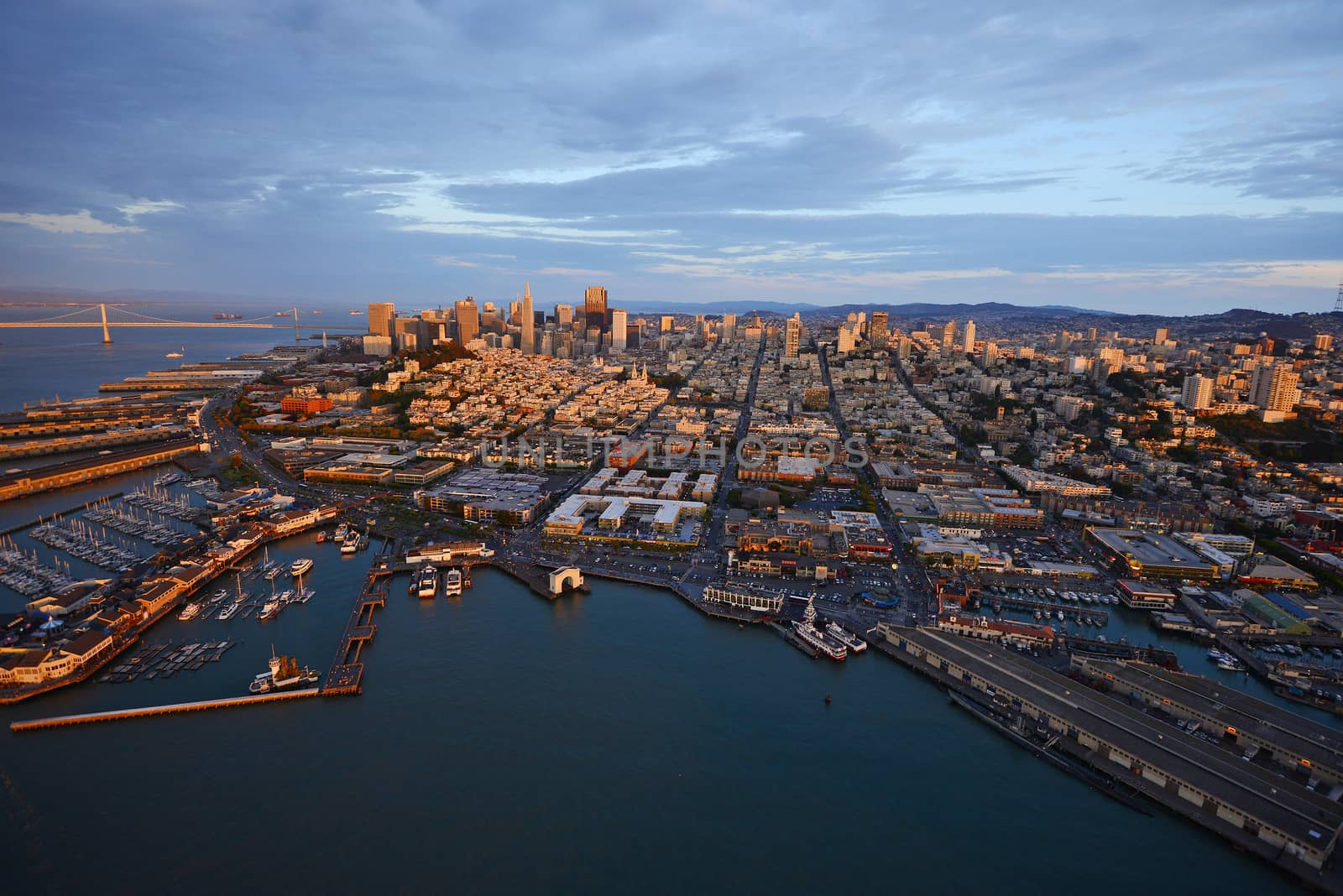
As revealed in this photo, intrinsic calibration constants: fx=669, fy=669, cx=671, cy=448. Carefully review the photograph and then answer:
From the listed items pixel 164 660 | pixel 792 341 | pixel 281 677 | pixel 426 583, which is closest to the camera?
pixel 281 677

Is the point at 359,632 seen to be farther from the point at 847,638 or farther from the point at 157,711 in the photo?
the point at 847,638

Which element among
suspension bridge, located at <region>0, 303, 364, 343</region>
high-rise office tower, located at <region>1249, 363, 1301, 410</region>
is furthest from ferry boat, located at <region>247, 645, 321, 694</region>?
suspension bridge, located at <region>0, 303, 364, 343</region>

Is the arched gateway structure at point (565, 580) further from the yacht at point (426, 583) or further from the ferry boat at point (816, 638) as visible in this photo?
the ferry boat at point (816, 638)

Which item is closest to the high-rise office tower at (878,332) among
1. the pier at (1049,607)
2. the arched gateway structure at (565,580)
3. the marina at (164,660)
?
the pier at (1049,607)

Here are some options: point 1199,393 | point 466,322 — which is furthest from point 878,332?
point 466,322

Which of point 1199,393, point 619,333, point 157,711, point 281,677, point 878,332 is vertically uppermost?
point 878,332

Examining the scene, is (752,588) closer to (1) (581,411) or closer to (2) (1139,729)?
(2) (1139,729)

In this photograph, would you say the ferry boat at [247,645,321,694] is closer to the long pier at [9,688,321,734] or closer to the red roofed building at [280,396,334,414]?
the long pier at [9,688,321,734]
